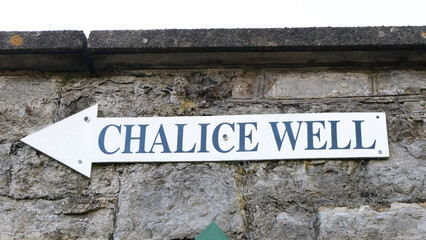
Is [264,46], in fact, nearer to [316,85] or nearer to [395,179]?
[316,85]

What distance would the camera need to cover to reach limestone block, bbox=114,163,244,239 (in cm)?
269

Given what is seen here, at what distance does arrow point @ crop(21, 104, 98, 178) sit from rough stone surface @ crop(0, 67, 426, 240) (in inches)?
1.4

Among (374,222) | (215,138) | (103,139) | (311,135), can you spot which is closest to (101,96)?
(103,139)

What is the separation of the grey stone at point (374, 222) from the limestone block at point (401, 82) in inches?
20.9

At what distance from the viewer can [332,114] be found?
2.86m

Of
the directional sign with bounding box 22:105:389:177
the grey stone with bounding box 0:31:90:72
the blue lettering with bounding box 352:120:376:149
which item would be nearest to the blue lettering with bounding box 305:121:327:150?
the directional sign with bounding box 22:105:389:177

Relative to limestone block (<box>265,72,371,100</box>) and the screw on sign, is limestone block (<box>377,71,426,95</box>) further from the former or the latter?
the screw on sign

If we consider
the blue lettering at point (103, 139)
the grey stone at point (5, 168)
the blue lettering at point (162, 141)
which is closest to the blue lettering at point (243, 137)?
the blue lettering at point (162, 141)

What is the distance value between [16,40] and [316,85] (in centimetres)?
134

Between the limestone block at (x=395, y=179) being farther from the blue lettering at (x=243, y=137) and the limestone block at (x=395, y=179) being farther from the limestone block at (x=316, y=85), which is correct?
the blue lettering at (x=243, y=137)

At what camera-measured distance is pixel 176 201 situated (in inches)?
108

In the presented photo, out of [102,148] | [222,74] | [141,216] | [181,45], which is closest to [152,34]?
[181,45]

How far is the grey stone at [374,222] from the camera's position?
2.60 meters

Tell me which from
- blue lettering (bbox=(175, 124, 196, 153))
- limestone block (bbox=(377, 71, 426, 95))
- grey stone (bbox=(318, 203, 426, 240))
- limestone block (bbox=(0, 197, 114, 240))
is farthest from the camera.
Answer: limestone block (bbox=(377, 71, 426, 95))
